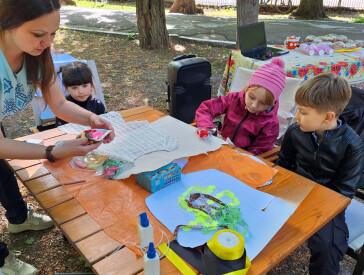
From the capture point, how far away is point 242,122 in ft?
8.12

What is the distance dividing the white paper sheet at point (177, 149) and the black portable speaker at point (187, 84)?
1.36 metres

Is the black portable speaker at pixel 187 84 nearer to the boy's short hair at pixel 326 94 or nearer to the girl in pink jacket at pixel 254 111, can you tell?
the girl in pink jacket at pixel 254 111

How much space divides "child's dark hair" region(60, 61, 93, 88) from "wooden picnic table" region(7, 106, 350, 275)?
45.2 inches

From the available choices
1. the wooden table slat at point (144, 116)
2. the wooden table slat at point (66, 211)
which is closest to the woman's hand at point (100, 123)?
the wooden table slat at point (144, 116)

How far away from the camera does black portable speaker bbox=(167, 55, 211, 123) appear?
11.6 ft

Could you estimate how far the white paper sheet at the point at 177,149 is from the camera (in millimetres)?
1625

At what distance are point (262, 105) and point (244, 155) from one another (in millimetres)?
610

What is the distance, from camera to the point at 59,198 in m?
1.49

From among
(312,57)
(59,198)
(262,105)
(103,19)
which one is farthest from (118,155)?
(103,19)

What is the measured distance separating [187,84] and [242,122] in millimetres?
1352

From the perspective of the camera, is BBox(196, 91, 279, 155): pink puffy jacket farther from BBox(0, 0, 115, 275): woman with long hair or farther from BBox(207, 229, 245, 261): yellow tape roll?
BBox(207, 229, 245, 261): yellow tape roll

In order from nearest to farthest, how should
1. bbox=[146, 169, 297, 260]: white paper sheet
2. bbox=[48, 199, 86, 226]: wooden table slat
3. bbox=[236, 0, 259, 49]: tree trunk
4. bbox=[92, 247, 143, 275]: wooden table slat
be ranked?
1. bbox=[92, 247, 143, 275]: wooden table slat
2. bbox=[146, 169, 297, 260]: white paper sheet
3. bbox=[48, 199, 86, 226]: wooden table slat
4. bbox=[236, 0, 259, 49]: tree trunk

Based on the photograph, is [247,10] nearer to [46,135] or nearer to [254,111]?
[254,111]

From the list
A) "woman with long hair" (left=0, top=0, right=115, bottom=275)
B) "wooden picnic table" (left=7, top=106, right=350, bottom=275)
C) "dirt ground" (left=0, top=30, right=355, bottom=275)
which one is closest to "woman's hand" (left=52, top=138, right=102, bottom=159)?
"woman with long hair" (left=0, top=0, right=115, bottom=275)
